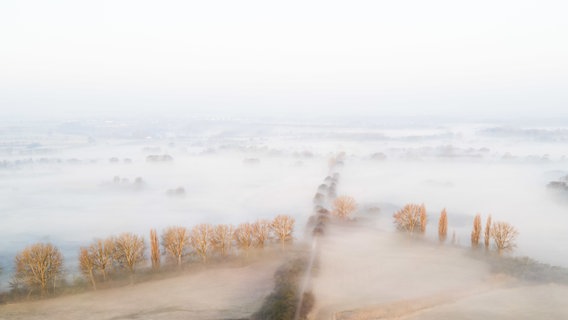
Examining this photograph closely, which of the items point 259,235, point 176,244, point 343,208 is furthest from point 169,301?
point 343,208

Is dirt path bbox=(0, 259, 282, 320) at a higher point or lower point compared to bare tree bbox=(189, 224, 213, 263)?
lower

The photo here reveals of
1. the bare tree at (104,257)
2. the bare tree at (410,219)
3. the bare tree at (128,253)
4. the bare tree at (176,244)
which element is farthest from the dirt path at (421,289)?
the bare tree at (104,257)

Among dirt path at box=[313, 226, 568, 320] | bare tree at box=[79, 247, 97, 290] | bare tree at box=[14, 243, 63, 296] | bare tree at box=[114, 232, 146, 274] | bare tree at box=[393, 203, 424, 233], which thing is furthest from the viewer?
bare tree at box=[393, 203, 424, 233]

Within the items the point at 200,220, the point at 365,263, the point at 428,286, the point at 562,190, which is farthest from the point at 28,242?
the point at 562,190

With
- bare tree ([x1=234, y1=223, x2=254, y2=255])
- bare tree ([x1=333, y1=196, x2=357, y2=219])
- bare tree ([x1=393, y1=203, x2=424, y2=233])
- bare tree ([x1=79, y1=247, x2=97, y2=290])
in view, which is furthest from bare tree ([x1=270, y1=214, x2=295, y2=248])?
bare tree ([x1=79, y1=247, x2=97, y2=290])

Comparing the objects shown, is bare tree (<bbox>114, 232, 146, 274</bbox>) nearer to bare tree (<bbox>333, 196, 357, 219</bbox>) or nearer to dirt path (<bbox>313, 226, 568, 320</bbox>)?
dirt path (<bbox>313, 226, 568, 320</bbox>)

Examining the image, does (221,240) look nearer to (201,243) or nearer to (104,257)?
(201,243)

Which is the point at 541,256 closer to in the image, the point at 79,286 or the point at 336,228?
the point at 336,228
